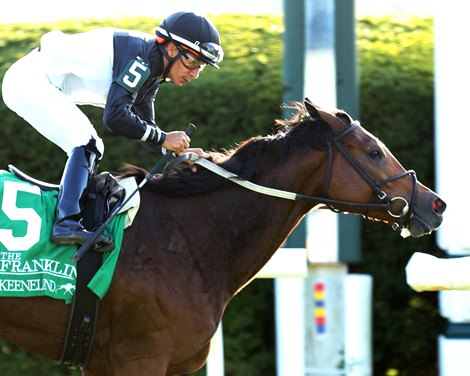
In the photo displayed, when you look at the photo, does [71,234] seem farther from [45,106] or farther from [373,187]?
[373,187]

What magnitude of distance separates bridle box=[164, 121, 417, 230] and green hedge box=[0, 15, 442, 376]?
1.67 m

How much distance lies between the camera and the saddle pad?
423 centimetres

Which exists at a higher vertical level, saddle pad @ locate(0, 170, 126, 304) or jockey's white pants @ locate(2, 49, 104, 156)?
jockey's white pants @ locate(2, 49, 104, 156)

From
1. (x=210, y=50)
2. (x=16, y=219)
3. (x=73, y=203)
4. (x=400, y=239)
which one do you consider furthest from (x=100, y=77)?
(x=400, y=239)

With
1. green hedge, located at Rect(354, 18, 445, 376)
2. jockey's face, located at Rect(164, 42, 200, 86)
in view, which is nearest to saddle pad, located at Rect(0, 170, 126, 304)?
jockey's face, located at Rect(164, 42, 200, 86)

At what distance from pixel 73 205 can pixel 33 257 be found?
300 millimetres

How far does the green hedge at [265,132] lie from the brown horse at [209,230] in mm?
1601

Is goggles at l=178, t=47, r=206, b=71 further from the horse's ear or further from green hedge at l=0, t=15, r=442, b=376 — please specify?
green hedge at l=0, t=15, r=442, b=376

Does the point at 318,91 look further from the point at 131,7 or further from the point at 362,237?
the point at 131,7

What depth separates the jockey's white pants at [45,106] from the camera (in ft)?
14.6

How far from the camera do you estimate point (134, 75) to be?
4.35 m

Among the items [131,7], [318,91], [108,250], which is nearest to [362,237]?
[318,91]

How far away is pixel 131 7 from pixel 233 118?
2367cm

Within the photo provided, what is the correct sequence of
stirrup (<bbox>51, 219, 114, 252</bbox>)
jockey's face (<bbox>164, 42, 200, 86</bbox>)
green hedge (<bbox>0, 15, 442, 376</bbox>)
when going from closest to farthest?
1. stirrup (<bbox>51, 219, 114, 252</bbox>)
2. jockey's face (<bbox>164, 42, 200, 86</bbox>)
3. green hedge (<bbox>0, 15, 442, 376</bbox>)
